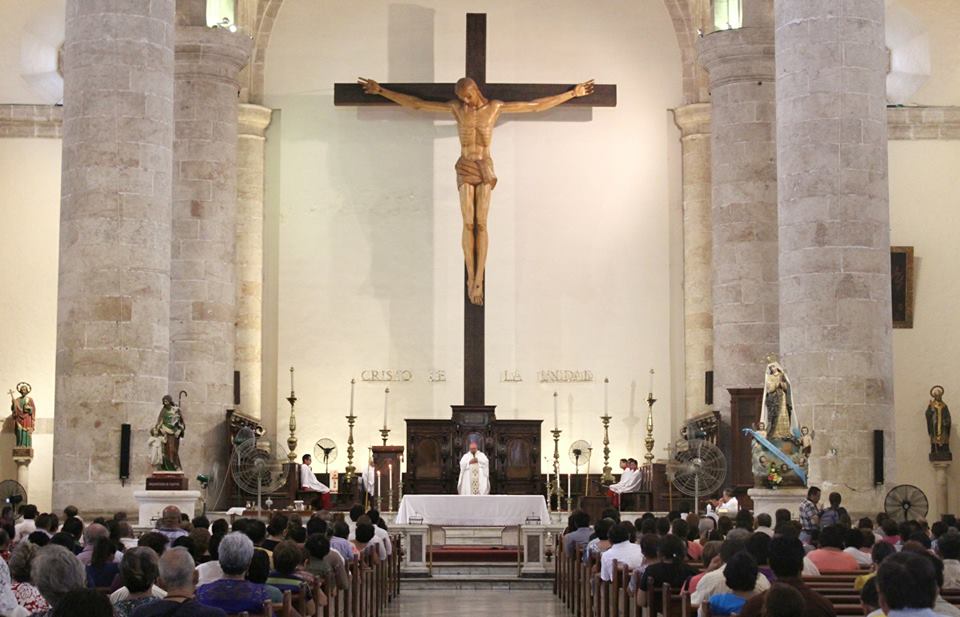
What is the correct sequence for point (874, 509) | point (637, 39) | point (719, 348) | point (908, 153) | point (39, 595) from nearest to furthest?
point (39, 595)
point (874, 509)
point (719, 348)
point (908, 153)
point (637, 39)

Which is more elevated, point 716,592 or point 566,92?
point 566,92

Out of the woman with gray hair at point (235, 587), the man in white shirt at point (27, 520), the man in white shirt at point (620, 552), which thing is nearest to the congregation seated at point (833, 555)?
the man in white shirt at point (620, 552)

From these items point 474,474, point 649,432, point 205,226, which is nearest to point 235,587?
point 474,474

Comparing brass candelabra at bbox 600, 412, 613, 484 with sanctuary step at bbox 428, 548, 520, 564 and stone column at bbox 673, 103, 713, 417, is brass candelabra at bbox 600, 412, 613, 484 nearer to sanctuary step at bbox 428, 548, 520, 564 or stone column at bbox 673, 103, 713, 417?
stone column at bbox 673, 103, 713, 417

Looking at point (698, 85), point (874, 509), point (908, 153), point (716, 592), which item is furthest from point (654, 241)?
point (716, 592)

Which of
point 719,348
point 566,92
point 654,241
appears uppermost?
point 566,92

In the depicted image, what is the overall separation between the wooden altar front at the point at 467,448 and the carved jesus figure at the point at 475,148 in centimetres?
234

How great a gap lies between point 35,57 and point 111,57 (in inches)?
364

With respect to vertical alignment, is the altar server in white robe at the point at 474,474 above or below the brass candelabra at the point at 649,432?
below

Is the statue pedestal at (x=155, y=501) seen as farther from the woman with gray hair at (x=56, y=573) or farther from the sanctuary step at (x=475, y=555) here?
the woman with gray hair at (x=56, y=573)

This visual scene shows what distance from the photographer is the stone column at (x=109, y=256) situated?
18047mm

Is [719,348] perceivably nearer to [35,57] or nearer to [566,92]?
[566,92]

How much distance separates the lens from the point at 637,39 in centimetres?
2841

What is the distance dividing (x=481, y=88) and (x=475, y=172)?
1442mm
